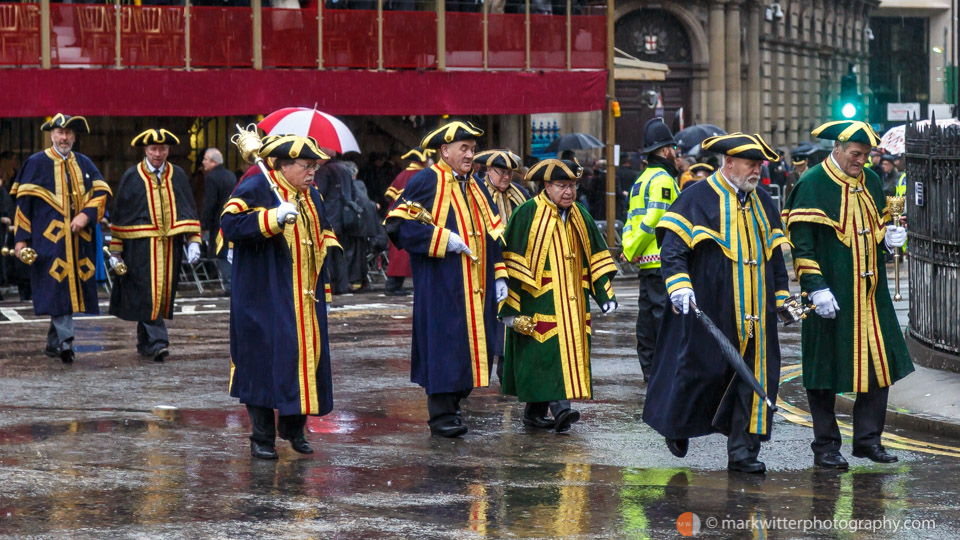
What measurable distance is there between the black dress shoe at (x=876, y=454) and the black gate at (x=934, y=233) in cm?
244

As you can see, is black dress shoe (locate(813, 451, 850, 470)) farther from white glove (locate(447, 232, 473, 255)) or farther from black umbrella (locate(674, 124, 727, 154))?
black umbrella (locate(674, 124, 727, 154))

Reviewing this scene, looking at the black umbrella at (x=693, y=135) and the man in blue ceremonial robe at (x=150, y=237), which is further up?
the black umbrella at (x=693, y=135)

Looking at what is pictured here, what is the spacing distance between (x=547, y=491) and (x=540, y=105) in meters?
17.1

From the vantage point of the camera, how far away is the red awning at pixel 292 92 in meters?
21.4

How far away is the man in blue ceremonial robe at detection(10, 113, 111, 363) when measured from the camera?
43.3 ft

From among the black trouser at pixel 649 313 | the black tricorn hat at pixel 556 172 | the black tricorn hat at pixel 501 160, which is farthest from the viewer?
the black trouser at pixel 649 313

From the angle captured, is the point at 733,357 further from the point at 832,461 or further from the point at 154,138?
the point at 154,138

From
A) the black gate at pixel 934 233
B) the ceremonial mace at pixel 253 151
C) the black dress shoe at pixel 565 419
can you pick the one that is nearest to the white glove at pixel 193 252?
the ceremonial mace at pixel 253 151

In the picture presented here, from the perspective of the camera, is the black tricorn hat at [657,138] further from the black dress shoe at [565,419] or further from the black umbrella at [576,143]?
the black umbrella at [576,143]

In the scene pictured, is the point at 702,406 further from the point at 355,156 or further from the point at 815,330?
the point at 355,156

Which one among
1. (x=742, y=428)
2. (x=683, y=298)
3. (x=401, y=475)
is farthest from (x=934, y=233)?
(x=401, y=475)

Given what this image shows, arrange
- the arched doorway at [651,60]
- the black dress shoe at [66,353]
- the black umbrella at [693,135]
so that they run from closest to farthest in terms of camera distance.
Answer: the black dress shoe at [66,353], the black umbrella at [693,135], the arched doorway at [651,60]

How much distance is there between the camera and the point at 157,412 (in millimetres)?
10508

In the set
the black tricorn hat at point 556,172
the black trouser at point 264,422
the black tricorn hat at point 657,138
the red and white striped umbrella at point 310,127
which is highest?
the red and white striped umbrella at point 310,127
